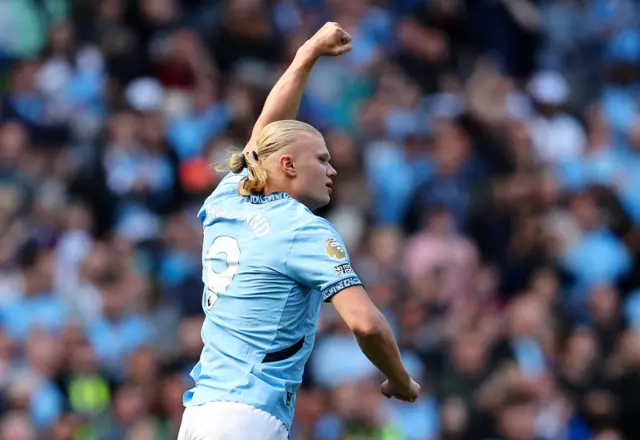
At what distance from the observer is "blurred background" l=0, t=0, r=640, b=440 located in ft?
35.1

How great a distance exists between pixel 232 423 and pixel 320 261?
72cm

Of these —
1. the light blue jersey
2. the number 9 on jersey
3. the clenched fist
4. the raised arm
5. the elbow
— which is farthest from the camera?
the raised arm

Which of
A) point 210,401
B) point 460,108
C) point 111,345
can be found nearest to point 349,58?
point 460,108

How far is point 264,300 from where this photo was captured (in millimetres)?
5172

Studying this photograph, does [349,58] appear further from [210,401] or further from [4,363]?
[210,401]

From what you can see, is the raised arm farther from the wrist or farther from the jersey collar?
the jersey collar

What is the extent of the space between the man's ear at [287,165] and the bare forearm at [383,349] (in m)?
0.77

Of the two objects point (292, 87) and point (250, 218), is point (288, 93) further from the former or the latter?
point (250, 218)

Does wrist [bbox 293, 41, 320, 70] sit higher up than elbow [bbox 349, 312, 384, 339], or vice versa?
wrist [bbox 293, 41, 320, 70]

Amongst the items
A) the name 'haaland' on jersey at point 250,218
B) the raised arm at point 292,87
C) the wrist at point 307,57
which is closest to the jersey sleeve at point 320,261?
the name 'haaland' on jersey at point 250,218

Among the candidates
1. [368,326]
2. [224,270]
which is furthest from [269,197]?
[368,326]

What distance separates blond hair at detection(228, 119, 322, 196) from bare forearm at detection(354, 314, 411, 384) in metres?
0.83

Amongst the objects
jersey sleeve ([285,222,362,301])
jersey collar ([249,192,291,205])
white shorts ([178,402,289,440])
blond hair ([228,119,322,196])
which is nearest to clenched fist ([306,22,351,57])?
blond hair ([228,119,322,196])

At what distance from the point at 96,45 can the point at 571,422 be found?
6.50m
